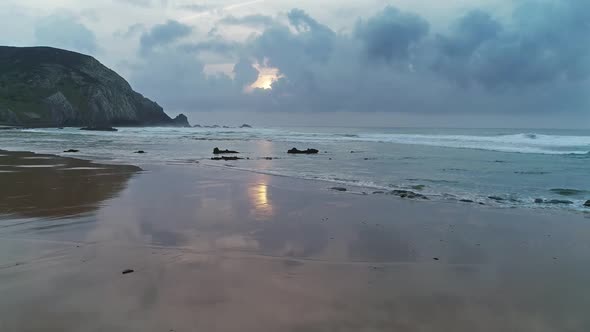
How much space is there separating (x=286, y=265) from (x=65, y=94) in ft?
458

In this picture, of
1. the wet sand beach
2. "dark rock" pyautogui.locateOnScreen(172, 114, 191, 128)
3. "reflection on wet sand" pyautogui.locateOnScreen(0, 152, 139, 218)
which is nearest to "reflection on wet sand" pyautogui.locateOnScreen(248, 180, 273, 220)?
the wet sand beach

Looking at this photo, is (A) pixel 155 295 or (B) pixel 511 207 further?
(B) pixel 511 207

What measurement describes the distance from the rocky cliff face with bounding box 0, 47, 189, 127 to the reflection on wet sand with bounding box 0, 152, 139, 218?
3890 inches

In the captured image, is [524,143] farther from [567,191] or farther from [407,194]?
[407,194]

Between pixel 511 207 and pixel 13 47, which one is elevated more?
pixel 13 47

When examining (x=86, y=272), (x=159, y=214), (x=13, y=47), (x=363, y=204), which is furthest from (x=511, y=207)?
(x=13, y=47)

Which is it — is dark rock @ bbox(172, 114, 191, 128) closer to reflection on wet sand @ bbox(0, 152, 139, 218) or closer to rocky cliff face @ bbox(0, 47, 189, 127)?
rocky cliff face @ bbox(0, 47, 189, 127)

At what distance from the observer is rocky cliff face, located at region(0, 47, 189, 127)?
11188 centimetres

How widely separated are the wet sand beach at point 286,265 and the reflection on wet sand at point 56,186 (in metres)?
0.11

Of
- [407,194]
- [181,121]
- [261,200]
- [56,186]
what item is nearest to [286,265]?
[261,200]

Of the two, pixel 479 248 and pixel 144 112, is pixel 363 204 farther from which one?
pixel 144 112

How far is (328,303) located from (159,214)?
500cm

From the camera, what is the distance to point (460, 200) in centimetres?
1026

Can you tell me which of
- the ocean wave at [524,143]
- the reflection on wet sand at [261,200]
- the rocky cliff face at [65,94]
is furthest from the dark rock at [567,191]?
the rocky cliff face at [65,94]
